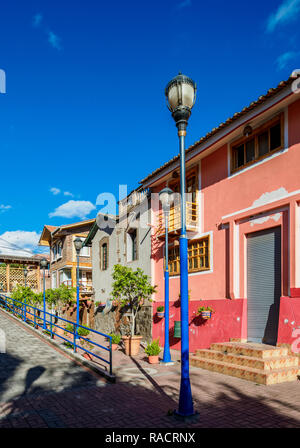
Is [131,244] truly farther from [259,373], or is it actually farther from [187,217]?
[259,373]

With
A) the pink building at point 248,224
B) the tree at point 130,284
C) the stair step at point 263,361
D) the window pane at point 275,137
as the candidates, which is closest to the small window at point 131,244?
the tree at point 130,284

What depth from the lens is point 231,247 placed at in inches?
431

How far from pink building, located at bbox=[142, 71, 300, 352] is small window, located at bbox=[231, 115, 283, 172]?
0.03 metres

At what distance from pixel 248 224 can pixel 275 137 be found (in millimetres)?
2478

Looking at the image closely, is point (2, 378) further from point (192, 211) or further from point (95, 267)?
point (95, 267)

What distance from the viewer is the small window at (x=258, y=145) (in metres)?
9.87

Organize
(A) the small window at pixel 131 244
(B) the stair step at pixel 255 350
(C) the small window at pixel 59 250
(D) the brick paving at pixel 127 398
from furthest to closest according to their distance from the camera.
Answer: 1. (C) the small window at pixel 59 250
2. (A) the small window at pixel 131 244
3. (B) the stair step at pixel 255 350
4. (D) the brick paving at pixel 127 398

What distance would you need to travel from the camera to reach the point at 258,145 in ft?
34.5

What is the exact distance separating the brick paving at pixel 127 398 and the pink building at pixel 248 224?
1.98 m

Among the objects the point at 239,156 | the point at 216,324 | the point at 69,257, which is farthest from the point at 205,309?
the point at 69,257

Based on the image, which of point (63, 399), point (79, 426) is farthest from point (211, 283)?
point (79, 426)

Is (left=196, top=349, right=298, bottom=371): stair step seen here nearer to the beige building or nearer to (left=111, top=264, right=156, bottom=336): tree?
(left=111, top=264, right=156, bottom=336): tree

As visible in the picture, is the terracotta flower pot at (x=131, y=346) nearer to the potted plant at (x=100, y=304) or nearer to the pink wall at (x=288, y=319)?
the pink wall at (x=288, y=319)
